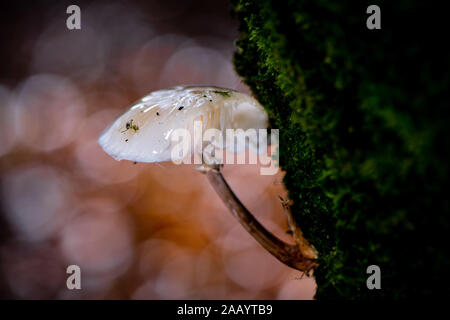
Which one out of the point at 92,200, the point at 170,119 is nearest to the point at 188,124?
the point at 170,119

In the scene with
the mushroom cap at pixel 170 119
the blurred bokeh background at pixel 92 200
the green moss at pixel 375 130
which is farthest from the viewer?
the blurred bokeh background at pixel 92 200

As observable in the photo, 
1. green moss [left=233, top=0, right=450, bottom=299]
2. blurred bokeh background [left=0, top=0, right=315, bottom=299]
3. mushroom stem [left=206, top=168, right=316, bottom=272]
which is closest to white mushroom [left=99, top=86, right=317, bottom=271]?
mushroom stem [left=206, top=168, right=316, bottom=272]

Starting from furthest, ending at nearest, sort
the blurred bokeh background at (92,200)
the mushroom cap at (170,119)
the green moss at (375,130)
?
the blurred bokeh background at (92,200), the mushroom cap at (170,119), the green moss at (375,130)

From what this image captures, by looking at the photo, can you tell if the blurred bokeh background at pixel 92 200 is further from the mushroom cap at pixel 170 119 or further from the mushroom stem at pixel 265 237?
the mushroom cap at pixel 170 119

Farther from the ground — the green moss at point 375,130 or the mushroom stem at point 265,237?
the green moss at point 375,130

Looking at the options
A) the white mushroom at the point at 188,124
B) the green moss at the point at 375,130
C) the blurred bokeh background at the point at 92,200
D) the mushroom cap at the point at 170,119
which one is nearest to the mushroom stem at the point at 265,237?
the white mushroom at the point at 188,124
